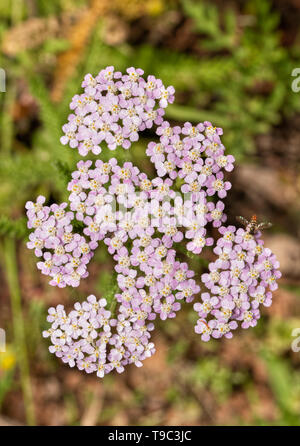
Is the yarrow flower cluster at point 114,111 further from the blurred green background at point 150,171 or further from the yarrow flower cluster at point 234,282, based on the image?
the blurred green background at point 150,171

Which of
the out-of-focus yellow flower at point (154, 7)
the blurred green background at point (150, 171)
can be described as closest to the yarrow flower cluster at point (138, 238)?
the blurred green background at point (150, 171)

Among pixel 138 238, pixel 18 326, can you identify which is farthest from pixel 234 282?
pixel 18 326

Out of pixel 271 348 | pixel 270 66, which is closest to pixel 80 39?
pixel 270 66

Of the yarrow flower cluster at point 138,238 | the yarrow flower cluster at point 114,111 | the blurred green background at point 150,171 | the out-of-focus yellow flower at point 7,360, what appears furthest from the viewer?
the out-of-focus yellow flower at point 7,360

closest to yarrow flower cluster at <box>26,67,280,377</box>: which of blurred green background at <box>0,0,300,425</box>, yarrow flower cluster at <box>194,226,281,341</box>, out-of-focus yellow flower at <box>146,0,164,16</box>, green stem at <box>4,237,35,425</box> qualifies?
yarrow flower cluster at <box>194,226,281,341</box>

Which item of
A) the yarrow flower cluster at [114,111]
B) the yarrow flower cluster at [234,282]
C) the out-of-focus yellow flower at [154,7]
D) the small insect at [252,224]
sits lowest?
the yarrow flower cluster at [234,282]
